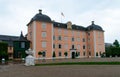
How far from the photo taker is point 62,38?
55531 millimetres

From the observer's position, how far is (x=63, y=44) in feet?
182

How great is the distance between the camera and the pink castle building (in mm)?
47750

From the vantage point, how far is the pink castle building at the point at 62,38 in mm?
47750

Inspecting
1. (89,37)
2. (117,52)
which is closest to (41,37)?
(89,37)

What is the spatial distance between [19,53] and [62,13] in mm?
19549
